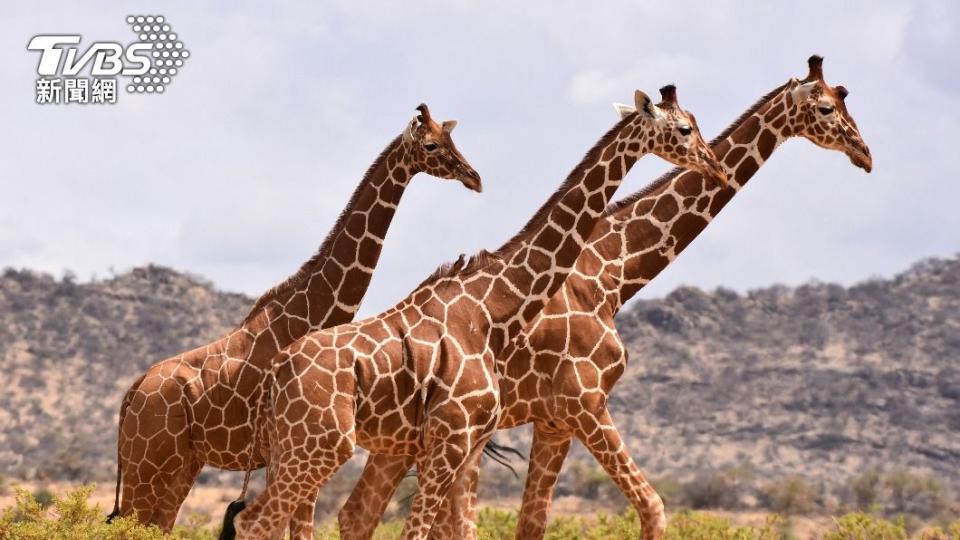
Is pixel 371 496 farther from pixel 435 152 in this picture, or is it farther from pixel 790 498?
pixel 790 498

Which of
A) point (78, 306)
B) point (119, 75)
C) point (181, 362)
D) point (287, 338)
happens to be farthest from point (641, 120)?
point (78, 306)

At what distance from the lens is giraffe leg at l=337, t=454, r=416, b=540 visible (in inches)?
447

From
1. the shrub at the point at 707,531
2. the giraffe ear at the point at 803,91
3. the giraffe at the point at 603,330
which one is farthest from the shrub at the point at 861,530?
the giraffe ear at the point at 803,91

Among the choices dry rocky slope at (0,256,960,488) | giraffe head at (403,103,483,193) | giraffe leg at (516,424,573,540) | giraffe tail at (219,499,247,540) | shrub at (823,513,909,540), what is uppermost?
dry rocky slope at (0,256,960,488)

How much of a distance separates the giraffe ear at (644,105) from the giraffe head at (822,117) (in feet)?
5.51

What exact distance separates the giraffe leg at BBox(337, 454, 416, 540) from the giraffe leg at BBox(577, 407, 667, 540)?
4.73 feet

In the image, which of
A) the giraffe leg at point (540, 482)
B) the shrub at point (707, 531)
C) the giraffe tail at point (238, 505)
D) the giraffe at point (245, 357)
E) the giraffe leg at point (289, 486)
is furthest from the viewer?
the shrub at point (707, 531)

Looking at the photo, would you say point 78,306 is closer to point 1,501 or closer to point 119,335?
point 119,335

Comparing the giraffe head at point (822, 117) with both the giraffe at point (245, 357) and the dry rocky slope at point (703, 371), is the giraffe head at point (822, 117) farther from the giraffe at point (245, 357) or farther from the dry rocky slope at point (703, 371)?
the dry rocky slope at point (703, 371)

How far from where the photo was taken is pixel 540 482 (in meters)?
11.8

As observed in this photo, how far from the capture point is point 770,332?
51406 mm

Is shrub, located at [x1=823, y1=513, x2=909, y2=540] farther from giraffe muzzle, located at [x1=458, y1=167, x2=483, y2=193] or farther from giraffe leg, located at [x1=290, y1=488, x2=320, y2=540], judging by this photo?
giraffe leg, located at [x1=290, y1=488, x2=320, y2=540]

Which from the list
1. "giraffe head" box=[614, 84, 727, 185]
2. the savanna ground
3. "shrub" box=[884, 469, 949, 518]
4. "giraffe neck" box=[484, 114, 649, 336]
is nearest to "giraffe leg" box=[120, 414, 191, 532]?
the savanna ground

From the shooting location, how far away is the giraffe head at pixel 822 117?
39.4 ft
